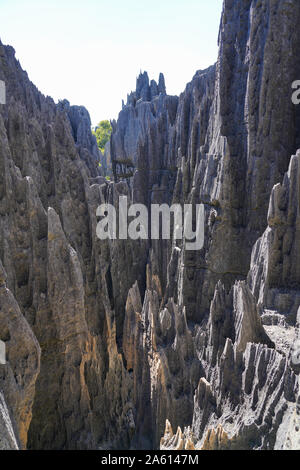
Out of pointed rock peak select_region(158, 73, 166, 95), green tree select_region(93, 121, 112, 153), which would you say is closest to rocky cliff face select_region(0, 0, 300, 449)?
pointed rock peak select_region(158, 73, 166, 95)

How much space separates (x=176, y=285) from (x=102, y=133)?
42.5m

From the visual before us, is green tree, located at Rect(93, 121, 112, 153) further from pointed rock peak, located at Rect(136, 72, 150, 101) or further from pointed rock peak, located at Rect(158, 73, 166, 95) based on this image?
pointed rock peak, located at Rect(158, 73, 166, 95)

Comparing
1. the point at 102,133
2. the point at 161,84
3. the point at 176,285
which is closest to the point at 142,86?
the point at 161,84

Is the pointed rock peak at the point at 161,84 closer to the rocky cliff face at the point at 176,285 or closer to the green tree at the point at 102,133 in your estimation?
the rocky cliff face at the point at 176,285

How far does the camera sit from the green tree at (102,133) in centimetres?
5347

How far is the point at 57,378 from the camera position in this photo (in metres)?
7.31

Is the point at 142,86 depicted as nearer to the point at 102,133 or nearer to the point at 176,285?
the point at 102,133

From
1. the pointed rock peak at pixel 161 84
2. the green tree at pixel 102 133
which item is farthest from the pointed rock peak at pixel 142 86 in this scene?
the green tree at pixel 102 133

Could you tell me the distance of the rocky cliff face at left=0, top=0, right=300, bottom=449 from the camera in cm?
646

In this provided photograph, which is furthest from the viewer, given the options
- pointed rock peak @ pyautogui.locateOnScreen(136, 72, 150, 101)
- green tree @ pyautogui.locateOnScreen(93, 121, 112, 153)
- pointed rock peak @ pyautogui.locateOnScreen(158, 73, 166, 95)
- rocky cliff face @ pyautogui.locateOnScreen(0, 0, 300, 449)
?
green tree @ pyautogui.locateOnScreen(93, 121, 112, 153)

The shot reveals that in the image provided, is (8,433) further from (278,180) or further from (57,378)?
(278,180)

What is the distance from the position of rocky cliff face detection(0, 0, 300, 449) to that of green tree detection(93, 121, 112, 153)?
Answer: 3479 centimetres

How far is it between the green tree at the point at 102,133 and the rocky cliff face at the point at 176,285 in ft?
114

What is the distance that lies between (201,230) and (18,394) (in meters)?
10.9
